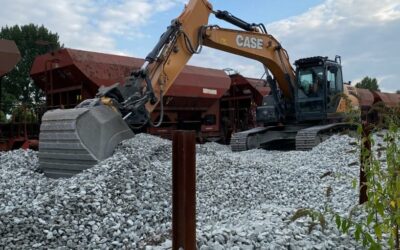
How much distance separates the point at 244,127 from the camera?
54.6ft

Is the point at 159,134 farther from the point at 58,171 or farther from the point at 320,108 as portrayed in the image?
the point at 58,171

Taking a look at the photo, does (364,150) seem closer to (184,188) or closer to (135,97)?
(184,188)

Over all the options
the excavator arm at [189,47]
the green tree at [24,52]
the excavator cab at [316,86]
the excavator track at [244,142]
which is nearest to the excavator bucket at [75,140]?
the excavator arm at [189,47]

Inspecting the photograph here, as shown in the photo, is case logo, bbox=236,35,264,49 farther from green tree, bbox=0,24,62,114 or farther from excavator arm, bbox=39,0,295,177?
green tree, bbox=0,24,62,114

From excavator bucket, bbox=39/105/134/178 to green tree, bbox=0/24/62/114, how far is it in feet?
97.4

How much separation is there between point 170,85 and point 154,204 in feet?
13.7

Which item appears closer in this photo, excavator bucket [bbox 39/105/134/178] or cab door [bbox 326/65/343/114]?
excavator bucket [bbox 39/105/134/178]

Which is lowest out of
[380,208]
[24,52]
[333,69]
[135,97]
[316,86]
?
[380,208]

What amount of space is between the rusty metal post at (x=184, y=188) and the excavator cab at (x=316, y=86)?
33.0 ft

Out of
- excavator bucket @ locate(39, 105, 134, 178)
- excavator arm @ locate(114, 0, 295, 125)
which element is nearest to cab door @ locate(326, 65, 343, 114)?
excavator arm @ locate(114, 0, 295, 125)

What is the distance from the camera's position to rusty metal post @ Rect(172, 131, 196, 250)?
2.32m

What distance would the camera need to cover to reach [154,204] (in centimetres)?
489

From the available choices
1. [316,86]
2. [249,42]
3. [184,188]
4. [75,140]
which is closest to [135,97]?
[75,140]

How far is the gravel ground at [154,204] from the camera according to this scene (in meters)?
3.54
